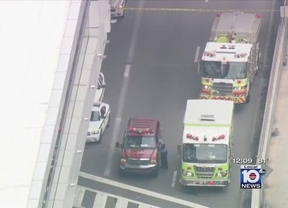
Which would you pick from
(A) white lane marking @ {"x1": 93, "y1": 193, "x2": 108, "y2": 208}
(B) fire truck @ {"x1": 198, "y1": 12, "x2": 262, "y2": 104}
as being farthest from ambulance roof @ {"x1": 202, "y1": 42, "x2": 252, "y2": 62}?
(A) white lane marking @ {"x1": 93, "y1": 193, "x2": 108, "y2": 208}

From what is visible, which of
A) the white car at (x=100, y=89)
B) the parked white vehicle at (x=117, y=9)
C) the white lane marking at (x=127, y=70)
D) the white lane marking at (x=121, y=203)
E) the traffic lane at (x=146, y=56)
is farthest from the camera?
the parked white vehicle at (x=117, y=9)

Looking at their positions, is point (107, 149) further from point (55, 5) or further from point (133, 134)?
point (55, 5)

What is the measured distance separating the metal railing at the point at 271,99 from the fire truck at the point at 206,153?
1861 millimetres

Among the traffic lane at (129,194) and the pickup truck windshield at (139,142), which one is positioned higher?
the pickup truck windshield at (139,142)

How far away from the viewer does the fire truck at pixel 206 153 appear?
49.8 metres

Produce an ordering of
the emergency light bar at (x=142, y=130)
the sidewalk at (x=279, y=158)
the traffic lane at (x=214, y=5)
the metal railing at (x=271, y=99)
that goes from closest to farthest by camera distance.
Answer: the metal railing at (x=271, y=99), the sidewalk at (x=279, y=158), the emergency light bar at (x=142, y=130), the traffic lane at (x=214, y=5)

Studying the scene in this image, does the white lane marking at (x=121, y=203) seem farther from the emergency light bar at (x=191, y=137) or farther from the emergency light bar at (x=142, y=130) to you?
the emergency light bar at (x=191, y=137)

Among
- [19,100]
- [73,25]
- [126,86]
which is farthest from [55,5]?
[126,86]

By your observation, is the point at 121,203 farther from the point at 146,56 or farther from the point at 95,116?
the point at 146,56

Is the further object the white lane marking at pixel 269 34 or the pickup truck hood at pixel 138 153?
the white lane marking at pixel 269 34

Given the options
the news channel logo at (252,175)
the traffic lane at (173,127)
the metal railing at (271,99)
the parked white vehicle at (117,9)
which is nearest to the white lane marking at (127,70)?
the traffic lane at (173,127)

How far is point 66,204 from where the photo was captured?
4388 centimetres

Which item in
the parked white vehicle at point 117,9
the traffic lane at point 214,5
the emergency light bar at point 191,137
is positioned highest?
the traffic lane at point 214,5

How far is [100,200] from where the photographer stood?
50625mm
